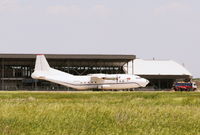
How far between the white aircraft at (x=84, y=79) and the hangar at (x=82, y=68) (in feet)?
39.6

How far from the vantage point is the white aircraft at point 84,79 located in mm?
94812

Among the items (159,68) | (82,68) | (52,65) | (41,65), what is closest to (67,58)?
(41,65)

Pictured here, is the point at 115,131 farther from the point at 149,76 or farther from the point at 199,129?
the point at 149,76

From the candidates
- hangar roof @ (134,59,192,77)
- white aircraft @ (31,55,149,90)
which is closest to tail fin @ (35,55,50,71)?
white aircraft @ (31,55,149,90)

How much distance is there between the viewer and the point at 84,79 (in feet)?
316

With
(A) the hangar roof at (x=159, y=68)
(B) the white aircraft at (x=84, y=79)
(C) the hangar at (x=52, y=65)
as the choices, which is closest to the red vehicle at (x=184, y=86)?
(B) the white aircraft at (x=84, y=79)

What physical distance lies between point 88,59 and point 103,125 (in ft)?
324

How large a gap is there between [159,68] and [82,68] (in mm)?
26444

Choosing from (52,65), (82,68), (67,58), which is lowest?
(82,68)

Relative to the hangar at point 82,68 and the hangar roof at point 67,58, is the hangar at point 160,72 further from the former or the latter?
the hangar roof at point 67,58

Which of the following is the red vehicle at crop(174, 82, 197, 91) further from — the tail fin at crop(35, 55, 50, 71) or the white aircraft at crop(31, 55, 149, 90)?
the tail fin at crop(35, 55, 50, 71)

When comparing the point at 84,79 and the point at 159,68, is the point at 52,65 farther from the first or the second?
the point at 159,68

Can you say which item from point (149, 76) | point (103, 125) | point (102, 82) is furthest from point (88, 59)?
point (103, 125)

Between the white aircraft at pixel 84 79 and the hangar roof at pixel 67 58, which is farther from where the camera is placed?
the hangar roof at pixel 67 58
